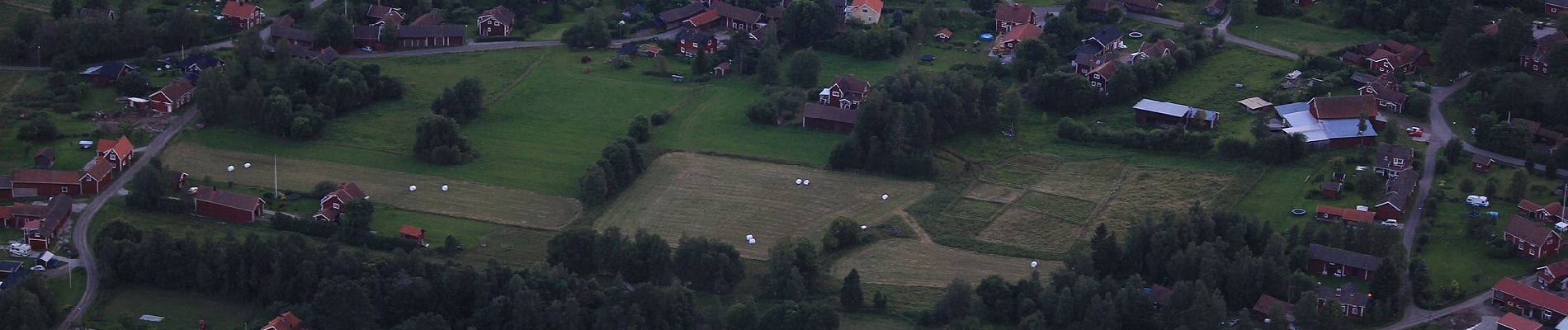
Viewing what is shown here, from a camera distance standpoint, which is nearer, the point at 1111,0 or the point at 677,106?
the point at 677,106

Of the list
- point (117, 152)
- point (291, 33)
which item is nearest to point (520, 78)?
point (291, 33)

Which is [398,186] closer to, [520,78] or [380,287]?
[380,287]

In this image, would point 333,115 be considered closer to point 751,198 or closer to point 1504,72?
point 751,198

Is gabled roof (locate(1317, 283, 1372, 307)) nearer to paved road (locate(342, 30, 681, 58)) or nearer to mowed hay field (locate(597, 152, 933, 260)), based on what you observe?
mowed hay field (locate(597, 152, 933, 260))

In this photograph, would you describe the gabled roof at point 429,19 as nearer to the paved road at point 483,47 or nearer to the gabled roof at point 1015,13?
the paved road at point 483,47

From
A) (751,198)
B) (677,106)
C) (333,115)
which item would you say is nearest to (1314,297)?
(751,198)

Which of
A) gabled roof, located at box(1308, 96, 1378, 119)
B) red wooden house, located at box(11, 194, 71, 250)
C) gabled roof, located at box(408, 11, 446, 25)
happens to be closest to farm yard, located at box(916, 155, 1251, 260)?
gabled roof, located at box(1308, 96, 1378, 119)
